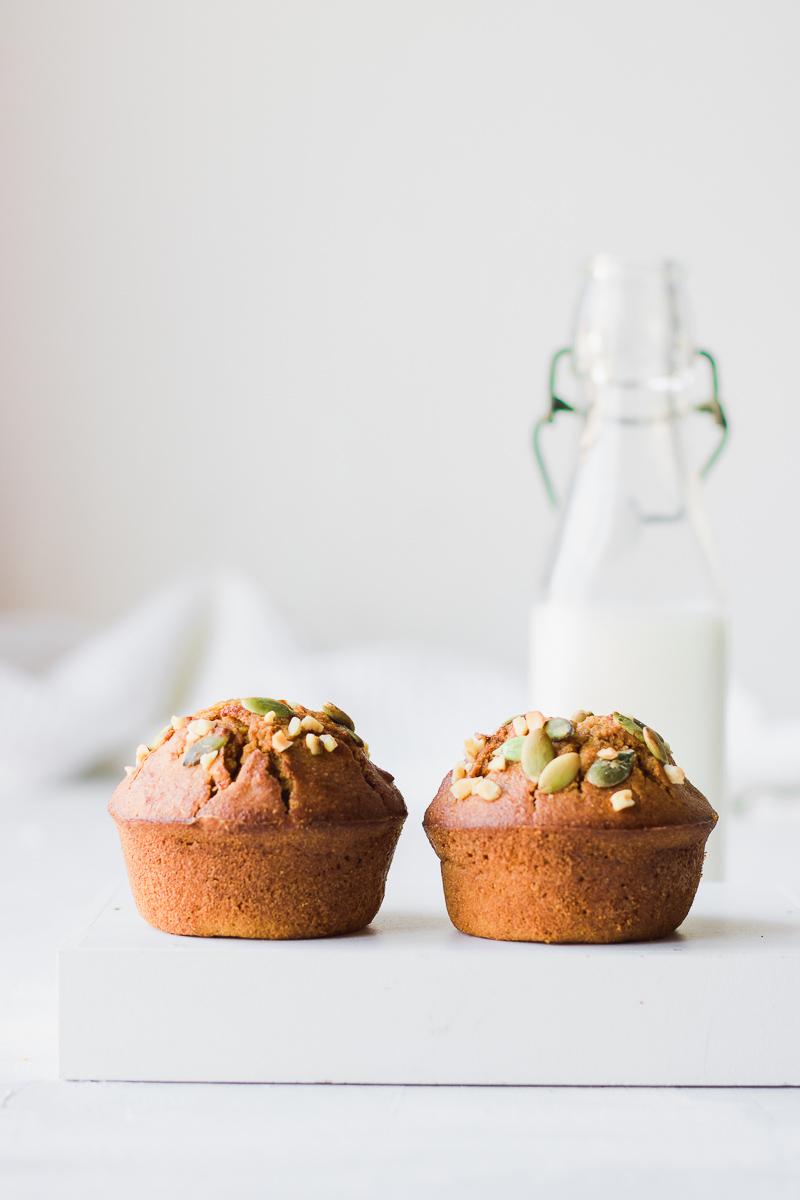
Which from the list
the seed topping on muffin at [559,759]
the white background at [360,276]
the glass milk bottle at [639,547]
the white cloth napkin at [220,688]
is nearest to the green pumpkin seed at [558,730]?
the seed topping on muffin at [559,759]

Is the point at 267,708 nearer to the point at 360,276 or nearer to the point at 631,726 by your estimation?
the point at 631,726

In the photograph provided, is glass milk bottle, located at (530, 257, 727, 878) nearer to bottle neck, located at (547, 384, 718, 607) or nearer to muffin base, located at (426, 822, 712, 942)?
bottle neck, located at (547, 384, 718, 607)

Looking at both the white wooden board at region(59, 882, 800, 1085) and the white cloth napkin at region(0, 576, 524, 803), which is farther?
the white cloth napkin at region(0, 576, 524, 803)

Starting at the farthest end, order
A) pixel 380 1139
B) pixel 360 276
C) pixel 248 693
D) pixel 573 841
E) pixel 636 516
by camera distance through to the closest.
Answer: pixel 360 276, pixel 248 693, pixel 636 516, pixel 573 841, pixel 380 1139

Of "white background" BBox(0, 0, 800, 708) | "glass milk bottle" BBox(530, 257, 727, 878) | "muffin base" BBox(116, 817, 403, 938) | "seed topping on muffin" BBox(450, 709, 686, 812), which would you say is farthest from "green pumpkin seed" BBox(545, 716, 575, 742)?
"white background" BBox(0, 0, 800, 708)

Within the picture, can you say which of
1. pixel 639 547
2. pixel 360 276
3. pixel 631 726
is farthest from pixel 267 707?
pixel 360 276

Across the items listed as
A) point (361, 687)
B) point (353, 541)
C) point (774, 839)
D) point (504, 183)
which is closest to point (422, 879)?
point (774, 839)
